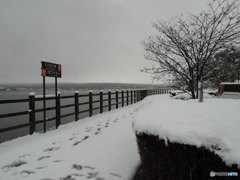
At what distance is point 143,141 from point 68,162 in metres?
1.73

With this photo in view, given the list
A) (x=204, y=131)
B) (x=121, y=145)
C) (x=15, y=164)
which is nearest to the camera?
(x=204, y=131)

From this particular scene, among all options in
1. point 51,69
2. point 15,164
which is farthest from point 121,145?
point 51,69

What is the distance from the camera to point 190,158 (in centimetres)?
149

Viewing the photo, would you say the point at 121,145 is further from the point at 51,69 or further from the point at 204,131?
the point at 51,69

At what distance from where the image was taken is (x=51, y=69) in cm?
546

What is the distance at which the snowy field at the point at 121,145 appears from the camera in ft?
4.90

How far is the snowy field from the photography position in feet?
4.90

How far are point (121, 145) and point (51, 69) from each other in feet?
13.4

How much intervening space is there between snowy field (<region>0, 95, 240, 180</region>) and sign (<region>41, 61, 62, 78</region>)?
7.82 feet

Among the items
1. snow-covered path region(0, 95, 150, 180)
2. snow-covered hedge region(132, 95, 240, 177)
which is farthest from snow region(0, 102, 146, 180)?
snow-covered hedge region(132, 95, 240, 177)

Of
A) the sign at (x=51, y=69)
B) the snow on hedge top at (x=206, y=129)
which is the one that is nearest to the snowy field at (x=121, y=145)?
the snow on hedge top at (x=206, y=129)

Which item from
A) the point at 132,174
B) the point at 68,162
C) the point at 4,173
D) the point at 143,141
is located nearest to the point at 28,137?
the point at 4,173

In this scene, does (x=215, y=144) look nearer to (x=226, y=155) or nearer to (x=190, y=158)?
(x=226, y=155)

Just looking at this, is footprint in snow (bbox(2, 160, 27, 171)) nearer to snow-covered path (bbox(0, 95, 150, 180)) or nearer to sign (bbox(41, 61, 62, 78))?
snow-covered path (bbox(0, 95, 150, 180))
